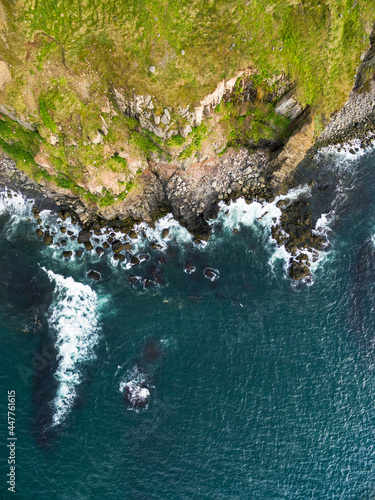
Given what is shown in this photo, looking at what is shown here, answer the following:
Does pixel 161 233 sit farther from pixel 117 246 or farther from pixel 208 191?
pixel 208 191

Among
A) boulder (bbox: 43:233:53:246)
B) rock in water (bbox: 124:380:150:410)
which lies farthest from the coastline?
rock in water (bbox: 124:380:150:410)

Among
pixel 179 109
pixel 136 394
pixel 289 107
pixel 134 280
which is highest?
pixel 289 107

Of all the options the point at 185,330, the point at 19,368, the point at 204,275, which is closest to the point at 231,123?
the point at 204,275

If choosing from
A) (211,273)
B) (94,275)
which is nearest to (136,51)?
(94,275)

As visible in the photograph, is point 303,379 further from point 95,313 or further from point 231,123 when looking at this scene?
point 231,123

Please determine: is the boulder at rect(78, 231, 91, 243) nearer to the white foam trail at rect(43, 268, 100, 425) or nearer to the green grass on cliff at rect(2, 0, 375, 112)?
the white foam trail at rect(43, 268, 100, 425)

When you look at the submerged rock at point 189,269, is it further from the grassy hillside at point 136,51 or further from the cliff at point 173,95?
the grassy hillside at point 136,51
